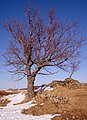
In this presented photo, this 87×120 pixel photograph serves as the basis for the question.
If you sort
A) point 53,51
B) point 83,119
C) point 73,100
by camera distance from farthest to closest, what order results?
point 53,51
point 73,100
point 83,119

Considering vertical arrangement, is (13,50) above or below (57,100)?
above

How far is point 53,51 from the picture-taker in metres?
19.8

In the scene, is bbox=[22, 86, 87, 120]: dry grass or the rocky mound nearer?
bbox=[22, 86, 87, 120]: dry grass

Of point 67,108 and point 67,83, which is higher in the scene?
point 67,83

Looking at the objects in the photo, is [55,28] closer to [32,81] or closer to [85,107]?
[32,81]

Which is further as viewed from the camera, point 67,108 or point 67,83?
point 67,83

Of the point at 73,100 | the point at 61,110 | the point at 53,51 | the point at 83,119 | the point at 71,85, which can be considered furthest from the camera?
the point at 71,85

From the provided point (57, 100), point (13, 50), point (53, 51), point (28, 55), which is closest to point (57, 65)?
point (53, 51)

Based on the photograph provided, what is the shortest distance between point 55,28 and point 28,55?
11.2 ft

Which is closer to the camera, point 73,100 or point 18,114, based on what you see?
point 18,114

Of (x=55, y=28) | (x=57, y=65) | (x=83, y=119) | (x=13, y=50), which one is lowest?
(x=83, y=119)

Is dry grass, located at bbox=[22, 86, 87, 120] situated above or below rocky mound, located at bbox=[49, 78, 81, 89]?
below

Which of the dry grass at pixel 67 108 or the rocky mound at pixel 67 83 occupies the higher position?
the rocky mound at pixel 67 83

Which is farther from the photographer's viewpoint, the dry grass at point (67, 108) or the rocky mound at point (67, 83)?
the rocky mound at point (67, 83)
